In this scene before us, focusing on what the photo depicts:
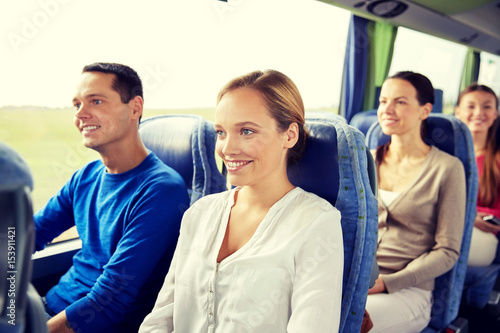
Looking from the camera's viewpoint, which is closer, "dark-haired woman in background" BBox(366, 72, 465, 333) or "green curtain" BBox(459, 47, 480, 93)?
"dark-haired woman in background" BBox(366, 72, 465, 333)

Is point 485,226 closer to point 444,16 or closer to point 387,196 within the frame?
point 387,196

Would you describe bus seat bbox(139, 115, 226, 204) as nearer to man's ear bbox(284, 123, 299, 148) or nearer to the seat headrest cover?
man's ear bbox(284, 123, 299, 148)

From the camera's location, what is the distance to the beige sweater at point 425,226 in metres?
1.75

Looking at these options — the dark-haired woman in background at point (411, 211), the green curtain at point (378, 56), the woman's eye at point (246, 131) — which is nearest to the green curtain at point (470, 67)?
the green curtain at point (378, 56)

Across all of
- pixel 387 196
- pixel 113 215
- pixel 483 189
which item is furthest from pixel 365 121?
pixel 113 215

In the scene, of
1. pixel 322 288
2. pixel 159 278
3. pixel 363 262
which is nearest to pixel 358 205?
pixel 363 262

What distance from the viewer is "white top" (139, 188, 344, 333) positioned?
3.34 feet

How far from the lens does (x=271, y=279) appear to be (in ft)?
3.48

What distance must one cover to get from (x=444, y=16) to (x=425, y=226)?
3.63m

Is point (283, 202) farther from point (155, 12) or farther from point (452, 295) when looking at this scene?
point (155, 12)

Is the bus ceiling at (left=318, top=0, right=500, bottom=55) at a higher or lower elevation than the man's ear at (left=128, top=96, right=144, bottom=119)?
higher

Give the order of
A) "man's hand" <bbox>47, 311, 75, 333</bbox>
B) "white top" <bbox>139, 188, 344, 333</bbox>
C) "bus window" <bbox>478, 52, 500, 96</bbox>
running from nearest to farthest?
"white top" <bbox>139, 188, 344, 333</bbox> < "man's hand" <bbox>47, 311, 75, 333</bbox> < "bus window" <bbox>478, 52, 500, 96</bbox>

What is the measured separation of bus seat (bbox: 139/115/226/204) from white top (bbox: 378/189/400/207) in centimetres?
90

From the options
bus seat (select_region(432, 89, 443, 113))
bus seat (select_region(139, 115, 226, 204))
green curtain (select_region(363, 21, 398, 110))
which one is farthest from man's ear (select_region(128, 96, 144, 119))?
green curtain (select_region(363, 21, 398, 110))
